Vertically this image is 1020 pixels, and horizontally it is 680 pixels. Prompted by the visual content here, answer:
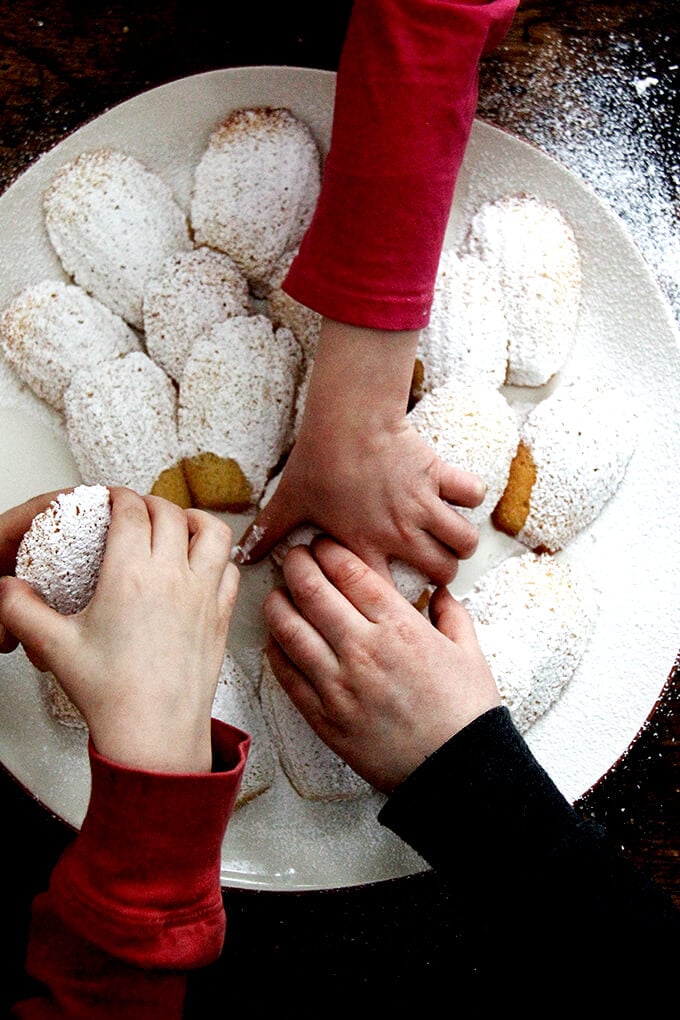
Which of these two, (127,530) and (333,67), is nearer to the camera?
(127,530)

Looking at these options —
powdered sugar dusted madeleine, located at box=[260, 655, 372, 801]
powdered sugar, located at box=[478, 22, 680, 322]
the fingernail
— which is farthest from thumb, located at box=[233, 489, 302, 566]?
powdered sugar, located at box=[478, 22, 680, 322]

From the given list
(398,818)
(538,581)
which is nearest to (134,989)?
(398,818)

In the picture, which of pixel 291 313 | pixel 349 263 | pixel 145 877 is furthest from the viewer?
pixel 291 313

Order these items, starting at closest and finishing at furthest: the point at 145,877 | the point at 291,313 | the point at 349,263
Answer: the point at 145,877
the point at 349,263
the point at 291,313

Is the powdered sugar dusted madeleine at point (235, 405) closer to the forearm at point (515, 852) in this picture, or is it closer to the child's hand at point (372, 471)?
the child's hand at point (372, 471)

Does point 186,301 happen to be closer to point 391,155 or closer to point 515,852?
point 391,155

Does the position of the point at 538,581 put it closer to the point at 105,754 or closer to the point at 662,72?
the point at 105,754

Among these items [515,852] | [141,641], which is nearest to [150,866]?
[141,641]

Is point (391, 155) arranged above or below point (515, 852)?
above
